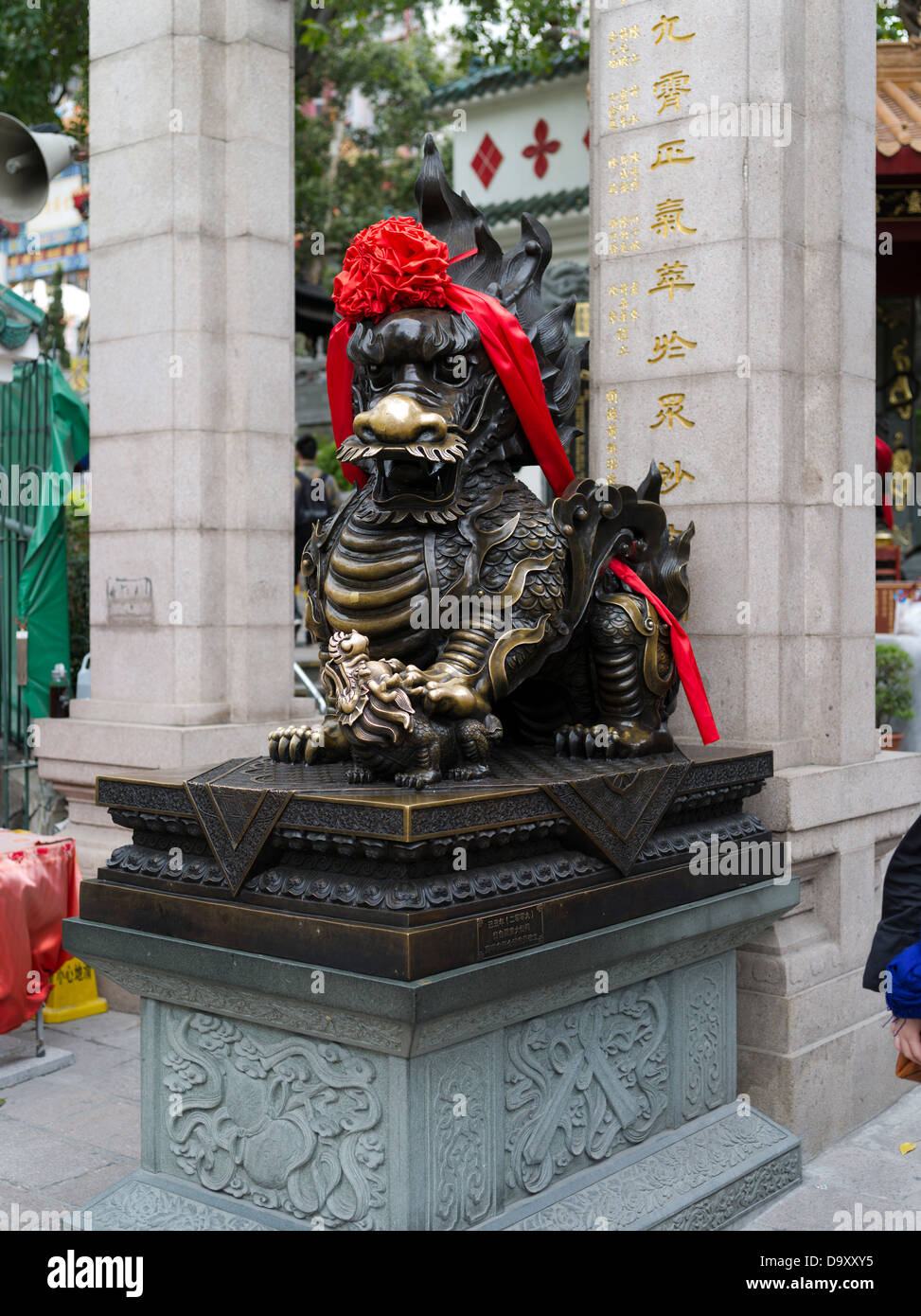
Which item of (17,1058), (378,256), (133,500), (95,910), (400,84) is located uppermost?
(400,84)

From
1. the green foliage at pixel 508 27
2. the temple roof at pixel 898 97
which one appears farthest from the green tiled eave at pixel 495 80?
the temple roof at pixel 898 97

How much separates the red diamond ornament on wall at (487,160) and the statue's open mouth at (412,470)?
15.4 m

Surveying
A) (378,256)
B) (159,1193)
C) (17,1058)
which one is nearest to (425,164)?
(378,256)

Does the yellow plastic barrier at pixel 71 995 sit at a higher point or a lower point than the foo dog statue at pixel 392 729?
lower

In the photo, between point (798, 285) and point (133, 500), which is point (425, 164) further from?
point (133, 500)

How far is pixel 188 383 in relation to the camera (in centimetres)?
561

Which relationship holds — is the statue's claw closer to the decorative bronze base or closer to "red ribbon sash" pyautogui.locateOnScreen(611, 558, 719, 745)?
the decorative bronze base

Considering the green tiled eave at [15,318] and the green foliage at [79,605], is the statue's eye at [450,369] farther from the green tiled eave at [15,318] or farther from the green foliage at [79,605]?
the green foliage at [79,605]

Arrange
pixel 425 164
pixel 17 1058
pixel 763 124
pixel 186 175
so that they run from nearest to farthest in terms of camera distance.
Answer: pixel 425 164, pixel 763 124, pixel 17 1058, pixel 186 175

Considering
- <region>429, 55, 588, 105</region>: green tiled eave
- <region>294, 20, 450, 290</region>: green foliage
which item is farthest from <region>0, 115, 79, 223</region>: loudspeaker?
<region>294, 20, 450, 290</region>: green foliage

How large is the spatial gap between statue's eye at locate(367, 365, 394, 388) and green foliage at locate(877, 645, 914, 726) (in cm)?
545

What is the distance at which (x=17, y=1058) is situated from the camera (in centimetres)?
505

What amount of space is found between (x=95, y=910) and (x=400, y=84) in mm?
18973

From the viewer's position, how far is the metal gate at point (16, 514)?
7324 mm
